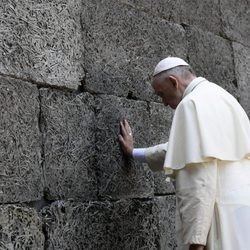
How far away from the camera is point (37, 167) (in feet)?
9.55

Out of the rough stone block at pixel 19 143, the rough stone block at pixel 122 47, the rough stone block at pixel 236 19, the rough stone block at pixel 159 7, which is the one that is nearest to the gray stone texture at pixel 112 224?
the rough stone block at pixel 19 143

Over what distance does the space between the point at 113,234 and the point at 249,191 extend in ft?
2.80

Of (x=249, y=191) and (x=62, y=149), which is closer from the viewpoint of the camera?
(x=249, y=191)

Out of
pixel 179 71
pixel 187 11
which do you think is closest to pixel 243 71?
pixel 187 11

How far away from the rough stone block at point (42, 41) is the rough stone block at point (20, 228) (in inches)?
26.6

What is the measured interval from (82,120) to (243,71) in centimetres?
213

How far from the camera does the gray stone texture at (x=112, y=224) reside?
9.74 feet

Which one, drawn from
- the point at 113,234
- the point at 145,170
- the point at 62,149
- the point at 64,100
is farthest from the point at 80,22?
the point at 113,234

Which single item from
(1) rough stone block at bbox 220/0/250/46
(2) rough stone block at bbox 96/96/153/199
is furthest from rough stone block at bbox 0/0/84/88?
(1) rough stone block at bbox 220/0/250/46

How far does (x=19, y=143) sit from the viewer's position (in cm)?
284

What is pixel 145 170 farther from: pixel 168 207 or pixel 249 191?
pixel 249 191

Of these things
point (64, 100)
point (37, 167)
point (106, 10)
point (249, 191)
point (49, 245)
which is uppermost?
point (106, 10)

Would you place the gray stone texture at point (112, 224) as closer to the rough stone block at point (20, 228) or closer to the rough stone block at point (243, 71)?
the rough stone block at point (20, 228)

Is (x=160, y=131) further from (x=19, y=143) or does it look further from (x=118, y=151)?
(x=19, y=143)
